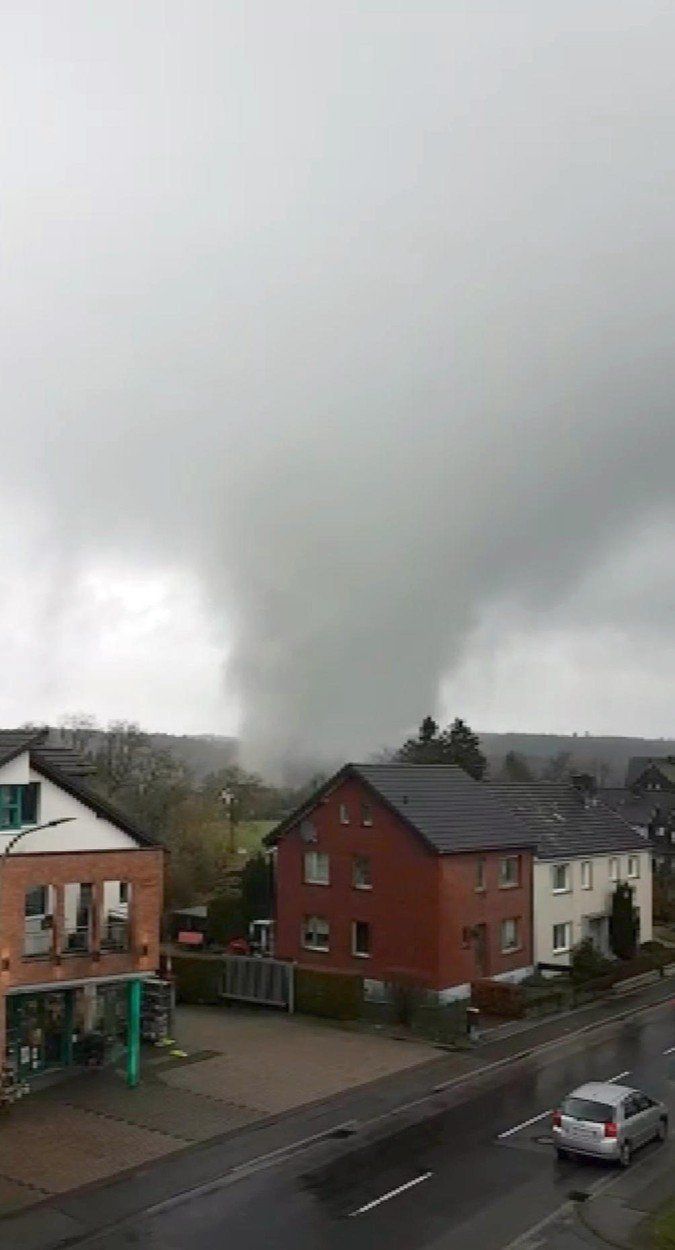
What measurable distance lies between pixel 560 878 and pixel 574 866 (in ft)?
4.45

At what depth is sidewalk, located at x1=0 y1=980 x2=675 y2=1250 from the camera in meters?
23.7

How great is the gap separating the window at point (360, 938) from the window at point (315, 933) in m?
1.52

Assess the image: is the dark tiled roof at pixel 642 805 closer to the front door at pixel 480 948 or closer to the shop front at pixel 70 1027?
the front door at pixel 480 948

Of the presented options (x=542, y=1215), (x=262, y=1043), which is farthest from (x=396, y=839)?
(x=542, y=1215)

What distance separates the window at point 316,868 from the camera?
50.2 meters

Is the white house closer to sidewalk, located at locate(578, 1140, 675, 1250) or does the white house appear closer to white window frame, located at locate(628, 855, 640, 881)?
white window frame, located at locate(628, 855, 640, 881)

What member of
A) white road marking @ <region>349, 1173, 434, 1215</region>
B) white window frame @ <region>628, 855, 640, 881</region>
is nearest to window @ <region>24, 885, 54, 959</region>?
white road marking @ <region>349, 1173, 434, 1215</region>

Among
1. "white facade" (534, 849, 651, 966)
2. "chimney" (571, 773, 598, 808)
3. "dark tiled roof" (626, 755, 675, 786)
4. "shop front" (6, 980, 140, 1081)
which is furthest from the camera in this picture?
"dark tiled roof" (626, 755, 675, 786)

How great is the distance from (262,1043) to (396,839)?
Answer: 1116 cm

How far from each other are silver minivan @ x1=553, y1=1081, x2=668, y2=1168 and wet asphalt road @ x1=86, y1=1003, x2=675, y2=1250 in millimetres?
520

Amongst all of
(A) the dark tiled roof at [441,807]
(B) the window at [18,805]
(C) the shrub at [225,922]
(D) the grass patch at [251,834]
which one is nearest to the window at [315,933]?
(A) the dark tiled roof at [441,807]

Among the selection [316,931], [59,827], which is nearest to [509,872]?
[316,931]

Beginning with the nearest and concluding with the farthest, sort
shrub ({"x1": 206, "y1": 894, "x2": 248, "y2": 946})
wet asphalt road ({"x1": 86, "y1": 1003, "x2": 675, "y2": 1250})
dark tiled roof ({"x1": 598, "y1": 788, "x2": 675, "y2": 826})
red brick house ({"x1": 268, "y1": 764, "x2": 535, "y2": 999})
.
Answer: wet asphalt road ({"x1": 86, "y1": 1003, "x2": 675, "y2": 1250}), red brick house ({"x1": 268, "y1": 764, "x2": 535, "y2": 999}), shrub ({"x1": 206, "y1": 894, "x2": 248, "y2": 946}), dark tiled roof ({"x1": 598, "y1": 788, "x2": 675, "y2": 826})

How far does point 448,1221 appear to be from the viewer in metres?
22.5
